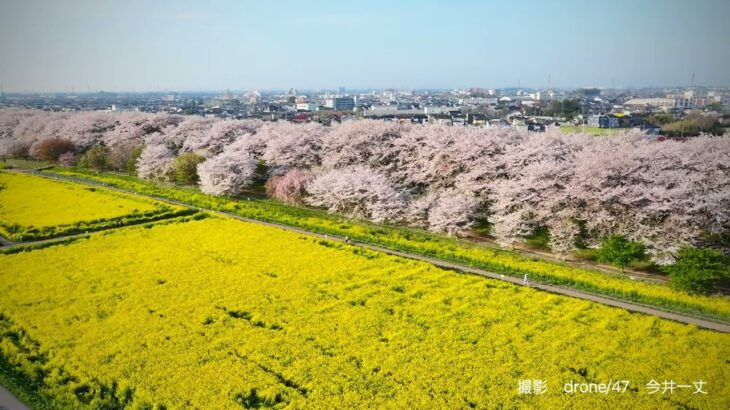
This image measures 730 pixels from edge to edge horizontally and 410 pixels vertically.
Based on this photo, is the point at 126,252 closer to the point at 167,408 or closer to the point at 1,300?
the point at 1,300

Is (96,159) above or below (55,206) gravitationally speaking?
above

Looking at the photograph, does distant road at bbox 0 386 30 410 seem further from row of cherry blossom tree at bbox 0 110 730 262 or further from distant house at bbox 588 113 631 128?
distant house at bbox 588 113 631 128

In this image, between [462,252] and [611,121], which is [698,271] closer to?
[462,252]

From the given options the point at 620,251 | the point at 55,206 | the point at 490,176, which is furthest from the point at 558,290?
the point at 55,206

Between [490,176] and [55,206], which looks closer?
[490,176]

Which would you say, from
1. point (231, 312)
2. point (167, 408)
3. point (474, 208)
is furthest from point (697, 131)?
point (167, 408)

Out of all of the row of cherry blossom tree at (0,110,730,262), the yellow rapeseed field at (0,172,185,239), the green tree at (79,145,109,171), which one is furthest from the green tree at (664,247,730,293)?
the green tree at (79,145,109,171)
